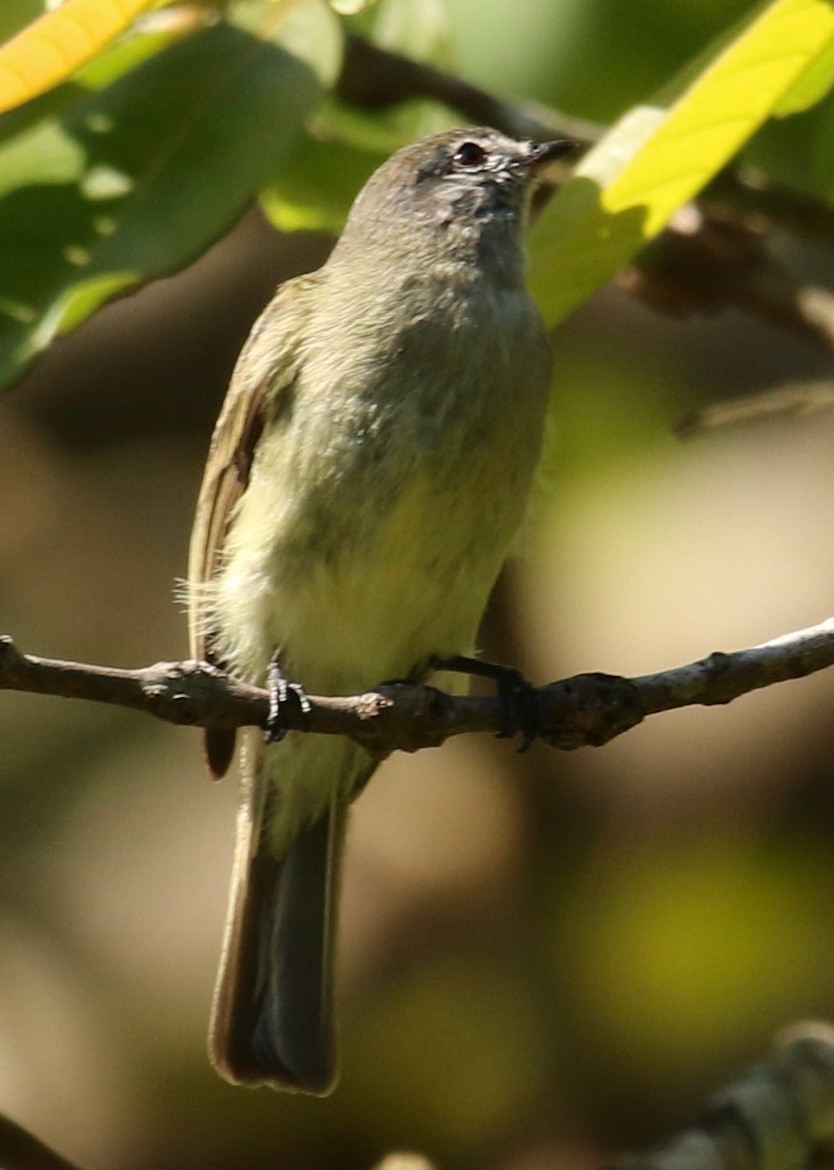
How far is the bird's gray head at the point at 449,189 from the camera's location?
10.2 feet

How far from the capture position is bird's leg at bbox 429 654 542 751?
248 centimetres


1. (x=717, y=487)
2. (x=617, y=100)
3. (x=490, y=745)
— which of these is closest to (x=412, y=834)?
(x=490, y=745)

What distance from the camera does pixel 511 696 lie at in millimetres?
2643

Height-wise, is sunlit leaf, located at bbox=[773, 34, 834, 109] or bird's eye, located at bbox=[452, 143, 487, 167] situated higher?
bird's eye, located at bbox=[452, 143, 487, 167]

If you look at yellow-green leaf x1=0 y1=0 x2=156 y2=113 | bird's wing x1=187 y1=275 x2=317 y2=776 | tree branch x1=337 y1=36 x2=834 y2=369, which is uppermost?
tree branch x1=337 y1=36 x2=834 y2=369

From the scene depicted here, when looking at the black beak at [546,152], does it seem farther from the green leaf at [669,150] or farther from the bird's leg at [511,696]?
the bird's leg at [511,696]

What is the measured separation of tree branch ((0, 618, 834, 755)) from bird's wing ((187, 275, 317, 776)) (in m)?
0.72

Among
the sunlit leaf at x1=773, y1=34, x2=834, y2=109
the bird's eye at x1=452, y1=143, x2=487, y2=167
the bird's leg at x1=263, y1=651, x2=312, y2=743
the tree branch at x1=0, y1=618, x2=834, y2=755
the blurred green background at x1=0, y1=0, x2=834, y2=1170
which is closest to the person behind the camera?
the tree branch at x1=0, y1=618, x2=834, y2=755

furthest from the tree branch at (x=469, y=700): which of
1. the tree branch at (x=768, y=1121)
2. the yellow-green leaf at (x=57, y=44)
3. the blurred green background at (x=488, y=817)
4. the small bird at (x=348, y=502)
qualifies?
the blurred green background at (x=488, y=817)

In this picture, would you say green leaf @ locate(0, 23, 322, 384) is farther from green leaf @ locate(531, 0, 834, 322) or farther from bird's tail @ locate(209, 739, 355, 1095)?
bird's tail @ locate(209, 739, 355, 1095)

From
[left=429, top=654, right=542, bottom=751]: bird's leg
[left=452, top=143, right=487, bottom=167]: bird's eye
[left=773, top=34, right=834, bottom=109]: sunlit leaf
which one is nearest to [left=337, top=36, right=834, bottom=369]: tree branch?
[left=452, top=143, right=487, bottom=167]: bird's eye

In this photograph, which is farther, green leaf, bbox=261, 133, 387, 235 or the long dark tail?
green leaf, bbox=261, 133, 387, 235

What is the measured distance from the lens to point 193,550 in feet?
9.79

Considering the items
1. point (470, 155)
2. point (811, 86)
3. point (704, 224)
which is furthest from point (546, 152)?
point (811, 86)
